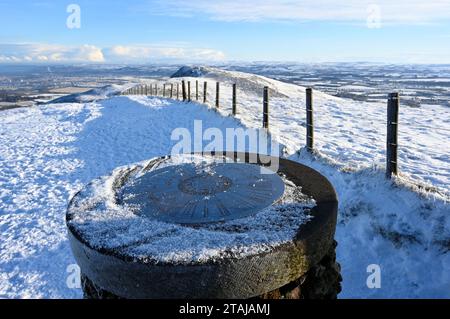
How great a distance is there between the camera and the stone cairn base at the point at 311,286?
10.1 ft

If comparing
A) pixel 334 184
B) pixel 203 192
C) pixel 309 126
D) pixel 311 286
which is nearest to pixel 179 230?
pixel 203 192

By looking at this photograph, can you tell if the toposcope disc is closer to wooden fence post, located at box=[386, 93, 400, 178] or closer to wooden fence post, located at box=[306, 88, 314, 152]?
wooden fence post, located at box=[386, 93, 400, 178]

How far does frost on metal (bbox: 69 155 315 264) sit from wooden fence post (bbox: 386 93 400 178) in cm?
277

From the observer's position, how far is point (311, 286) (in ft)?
10.9

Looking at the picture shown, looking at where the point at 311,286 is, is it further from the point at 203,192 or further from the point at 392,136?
the point at 392,136

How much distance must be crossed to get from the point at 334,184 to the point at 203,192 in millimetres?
3496

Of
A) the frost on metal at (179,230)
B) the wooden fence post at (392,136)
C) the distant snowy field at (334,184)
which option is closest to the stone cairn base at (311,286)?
the frost on metal at (179,230)

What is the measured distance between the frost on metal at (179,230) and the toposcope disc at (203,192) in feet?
0.29

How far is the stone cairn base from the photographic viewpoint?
308cm

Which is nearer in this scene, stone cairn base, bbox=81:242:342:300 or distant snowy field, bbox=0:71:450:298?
stone cairn base, bbox=81:242:342:300

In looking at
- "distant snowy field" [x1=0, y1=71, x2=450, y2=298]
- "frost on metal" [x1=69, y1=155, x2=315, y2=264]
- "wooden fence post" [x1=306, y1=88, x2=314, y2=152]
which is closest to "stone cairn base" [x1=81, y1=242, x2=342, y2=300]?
"frost on metal" [x1=69, y1=155, x2=315, y2=264]

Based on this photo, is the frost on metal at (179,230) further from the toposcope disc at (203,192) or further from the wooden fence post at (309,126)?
the wooden fence post at (309,126)

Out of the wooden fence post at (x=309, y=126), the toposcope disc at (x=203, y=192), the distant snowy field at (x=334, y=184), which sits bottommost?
the distant snowy field at (x=334, y=184)
